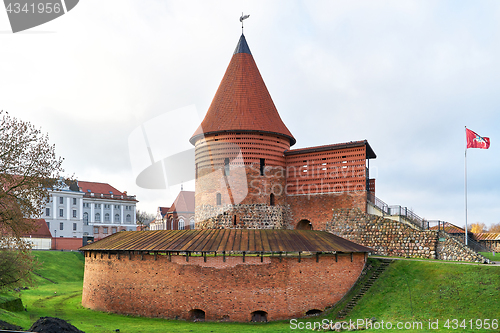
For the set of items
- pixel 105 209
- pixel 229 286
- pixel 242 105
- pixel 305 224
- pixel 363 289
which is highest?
pixel 242 105

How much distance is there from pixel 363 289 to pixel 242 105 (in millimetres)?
14037

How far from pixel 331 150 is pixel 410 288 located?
10351mm

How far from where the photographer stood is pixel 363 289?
1853cm

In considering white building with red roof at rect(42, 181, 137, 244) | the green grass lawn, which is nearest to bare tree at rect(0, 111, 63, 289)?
the green grass lawn

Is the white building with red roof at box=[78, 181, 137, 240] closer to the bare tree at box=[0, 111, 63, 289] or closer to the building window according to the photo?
the building window

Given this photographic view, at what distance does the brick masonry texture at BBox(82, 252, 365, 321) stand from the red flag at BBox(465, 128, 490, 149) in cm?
1108

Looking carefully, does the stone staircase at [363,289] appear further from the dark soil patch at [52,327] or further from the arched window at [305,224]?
the dark soil patch at [52,327]

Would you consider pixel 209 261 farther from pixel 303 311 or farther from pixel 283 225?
pixel 283 225

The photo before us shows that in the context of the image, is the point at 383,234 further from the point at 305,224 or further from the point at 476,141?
the point at 476,141

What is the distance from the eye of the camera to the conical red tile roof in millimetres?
26672

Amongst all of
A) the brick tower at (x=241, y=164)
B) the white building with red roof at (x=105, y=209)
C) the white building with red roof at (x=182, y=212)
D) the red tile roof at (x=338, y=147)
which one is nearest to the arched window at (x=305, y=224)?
the brick tower at (x=241, y=164)

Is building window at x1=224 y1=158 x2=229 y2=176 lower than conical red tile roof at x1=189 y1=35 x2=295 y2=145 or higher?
lower

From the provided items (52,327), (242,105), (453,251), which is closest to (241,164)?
(242,105)

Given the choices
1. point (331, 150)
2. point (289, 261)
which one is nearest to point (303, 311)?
point (289, 261)
